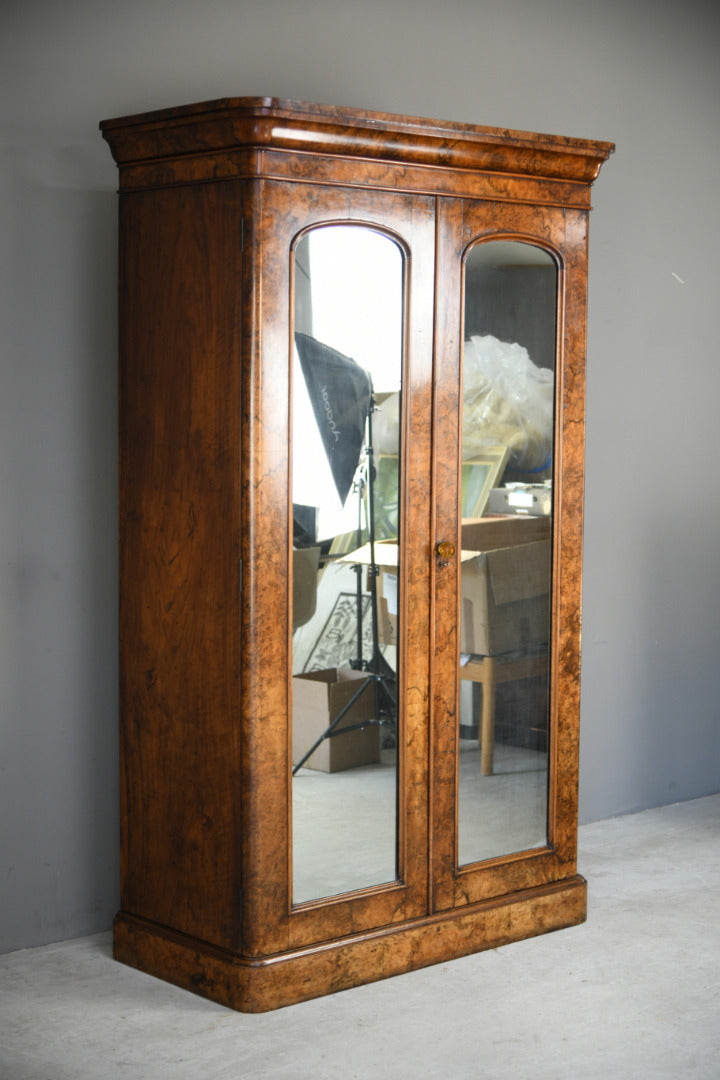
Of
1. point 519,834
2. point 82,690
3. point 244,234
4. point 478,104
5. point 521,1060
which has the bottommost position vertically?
point 521,1060

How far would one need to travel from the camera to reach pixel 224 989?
8.82 ft

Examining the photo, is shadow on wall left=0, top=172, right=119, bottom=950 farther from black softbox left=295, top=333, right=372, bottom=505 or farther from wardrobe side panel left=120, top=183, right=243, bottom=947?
black softbox left=295, top=333, right=372, bottom=505

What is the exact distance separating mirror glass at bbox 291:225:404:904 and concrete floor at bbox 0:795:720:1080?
31 cm

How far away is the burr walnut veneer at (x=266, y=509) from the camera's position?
2.59 m

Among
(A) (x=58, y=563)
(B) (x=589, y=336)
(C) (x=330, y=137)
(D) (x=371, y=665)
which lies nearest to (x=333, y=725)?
(D) (x=371, y=665)

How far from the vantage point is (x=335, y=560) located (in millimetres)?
2723

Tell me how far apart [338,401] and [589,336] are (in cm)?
153

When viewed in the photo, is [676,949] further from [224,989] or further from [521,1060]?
[224,989]

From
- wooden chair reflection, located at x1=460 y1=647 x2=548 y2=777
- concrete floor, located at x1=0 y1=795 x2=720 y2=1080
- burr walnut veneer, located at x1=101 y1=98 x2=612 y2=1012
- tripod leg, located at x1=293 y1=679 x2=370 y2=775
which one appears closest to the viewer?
concrete floor, located at x1=0 y1=795 x2=720 y2=1080

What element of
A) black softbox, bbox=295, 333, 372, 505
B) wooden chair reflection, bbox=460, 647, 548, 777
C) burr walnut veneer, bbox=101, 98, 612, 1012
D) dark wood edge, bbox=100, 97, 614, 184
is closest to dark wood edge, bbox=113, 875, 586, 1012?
burr walnut veneer, bbox=101, 98, 612, 1012

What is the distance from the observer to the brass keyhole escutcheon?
285cm

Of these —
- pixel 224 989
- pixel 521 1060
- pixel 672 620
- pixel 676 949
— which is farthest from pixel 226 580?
pixel 672 620

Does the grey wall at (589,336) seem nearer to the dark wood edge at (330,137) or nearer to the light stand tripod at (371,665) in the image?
the dark wood edge at (330,137)

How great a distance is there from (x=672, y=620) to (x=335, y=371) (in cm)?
207
